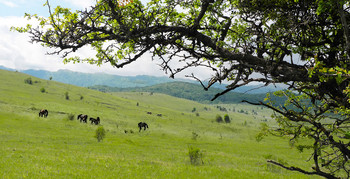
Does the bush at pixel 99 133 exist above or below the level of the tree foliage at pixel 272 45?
below

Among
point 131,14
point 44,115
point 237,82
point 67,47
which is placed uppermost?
point 131,14

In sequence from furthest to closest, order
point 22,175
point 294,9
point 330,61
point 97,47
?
point 22,175, point 97,47, point 294,9, point 330,61

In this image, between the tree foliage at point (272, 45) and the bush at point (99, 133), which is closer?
the tree foliage at point (272, 45)

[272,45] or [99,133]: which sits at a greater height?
[272,45]

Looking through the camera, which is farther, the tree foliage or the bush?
the bush

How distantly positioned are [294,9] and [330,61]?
1785 millimetres

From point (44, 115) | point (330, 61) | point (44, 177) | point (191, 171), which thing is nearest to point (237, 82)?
point (330, 61)

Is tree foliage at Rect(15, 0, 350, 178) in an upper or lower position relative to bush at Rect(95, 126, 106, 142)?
upper

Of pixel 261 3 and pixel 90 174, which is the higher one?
pixel 261 3

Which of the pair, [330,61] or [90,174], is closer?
[330,61]

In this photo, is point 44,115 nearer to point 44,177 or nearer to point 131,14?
point 44,177

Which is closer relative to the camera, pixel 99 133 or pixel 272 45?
pixel 272 45

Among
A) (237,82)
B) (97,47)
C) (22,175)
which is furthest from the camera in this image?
(22,175)

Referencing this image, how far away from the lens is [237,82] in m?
4.11
